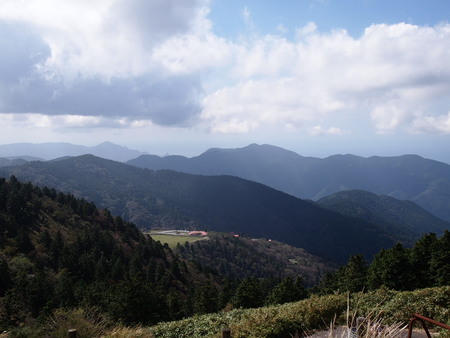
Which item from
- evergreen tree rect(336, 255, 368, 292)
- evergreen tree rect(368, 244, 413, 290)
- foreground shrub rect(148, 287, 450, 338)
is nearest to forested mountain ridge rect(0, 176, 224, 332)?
foreground shrub rect(148, 287, 450, 338)

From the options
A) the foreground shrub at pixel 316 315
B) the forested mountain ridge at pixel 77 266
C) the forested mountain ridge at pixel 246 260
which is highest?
the foreground shrub at pixel 316 315

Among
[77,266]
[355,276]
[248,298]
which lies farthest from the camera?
[77,266]

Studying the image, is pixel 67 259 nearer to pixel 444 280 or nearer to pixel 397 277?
pixel 397 277

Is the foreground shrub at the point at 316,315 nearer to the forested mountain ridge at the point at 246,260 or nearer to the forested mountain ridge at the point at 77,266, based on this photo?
the forested mountain ridge at the point at 77,266

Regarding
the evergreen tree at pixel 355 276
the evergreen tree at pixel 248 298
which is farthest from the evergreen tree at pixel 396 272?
the evergreen tree at pixel 248 298

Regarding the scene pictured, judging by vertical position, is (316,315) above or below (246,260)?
above

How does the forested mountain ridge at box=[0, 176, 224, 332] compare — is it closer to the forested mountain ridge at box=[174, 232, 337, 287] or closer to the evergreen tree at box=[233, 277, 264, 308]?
the evergreen tree at box=[233, 277, 264, 308]

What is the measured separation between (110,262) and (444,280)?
65621 mm

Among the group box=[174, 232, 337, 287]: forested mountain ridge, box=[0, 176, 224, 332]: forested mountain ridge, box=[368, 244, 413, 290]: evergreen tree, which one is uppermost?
box=[368, 244, 413, 290]: evergreen tree

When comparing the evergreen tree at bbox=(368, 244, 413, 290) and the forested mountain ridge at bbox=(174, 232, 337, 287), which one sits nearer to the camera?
the evergreen tree at bbox=(368, 244, 413, 290)

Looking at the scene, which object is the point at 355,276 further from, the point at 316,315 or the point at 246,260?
the point at 246,260

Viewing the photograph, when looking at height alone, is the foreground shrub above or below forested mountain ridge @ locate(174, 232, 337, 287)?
above

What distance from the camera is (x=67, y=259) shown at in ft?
225

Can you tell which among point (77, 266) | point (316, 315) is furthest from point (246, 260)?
point (316, 315)
